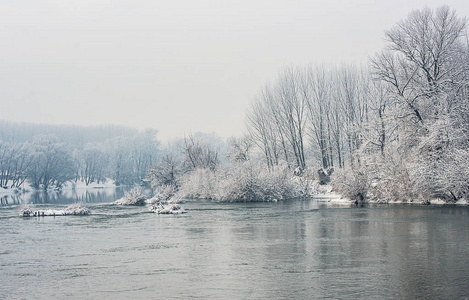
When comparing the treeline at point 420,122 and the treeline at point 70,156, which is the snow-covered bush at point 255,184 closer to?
the treeline at point 420,122

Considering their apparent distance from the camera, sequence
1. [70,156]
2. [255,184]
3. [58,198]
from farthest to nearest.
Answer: [70,156] < [58,198] < [255,184]

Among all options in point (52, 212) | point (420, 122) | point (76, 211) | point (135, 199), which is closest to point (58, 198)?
point (135, 199)

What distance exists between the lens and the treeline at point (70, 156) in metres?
82.1

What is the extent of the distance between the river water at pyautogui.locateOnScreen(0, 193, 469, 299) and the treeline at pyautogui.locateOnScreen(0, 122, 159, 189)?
2576 inches

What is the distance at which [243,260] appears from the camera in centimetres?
1270

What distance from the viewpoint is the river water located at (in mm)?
9461

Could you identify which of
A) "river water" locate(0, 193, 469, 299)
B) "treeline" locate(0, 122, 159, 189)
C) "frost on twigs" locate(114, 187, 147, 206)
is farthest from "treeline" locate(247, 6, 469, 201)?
"treeline" locate(0, 122, 159, 189)

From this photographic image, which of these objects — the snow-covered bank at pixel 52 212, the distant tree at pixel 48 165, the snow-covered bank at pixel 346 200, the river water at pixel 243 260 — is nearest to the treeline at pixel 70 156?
the distant tree at pixel 48 165

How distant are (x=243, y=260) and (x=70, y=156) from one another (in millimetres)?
88323

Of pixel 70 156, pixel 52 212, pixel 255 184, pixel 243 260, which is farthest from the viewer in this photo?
pixel 70 156

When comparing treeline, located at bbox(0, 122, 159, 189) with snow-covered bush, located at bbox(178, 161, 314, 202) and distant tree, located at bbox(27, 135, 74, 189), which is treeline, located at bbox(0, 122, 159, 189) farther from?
snow-covered bush, located at bbox(178, 161, 314, 202)

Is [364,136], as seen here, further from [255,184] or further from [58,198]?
[58,198]

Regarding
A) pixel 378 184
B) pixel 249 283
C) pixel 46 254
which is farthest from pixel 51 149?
pixel 249 283

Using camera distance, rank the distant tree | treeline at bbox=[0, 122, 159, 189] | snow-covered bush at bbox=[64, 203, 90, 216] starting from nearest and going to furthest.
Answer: snow-covered bush at bbox=[64, 203, 90, 216]
the distant tree
treeline at bbox=[0, 122, 159, 189]
